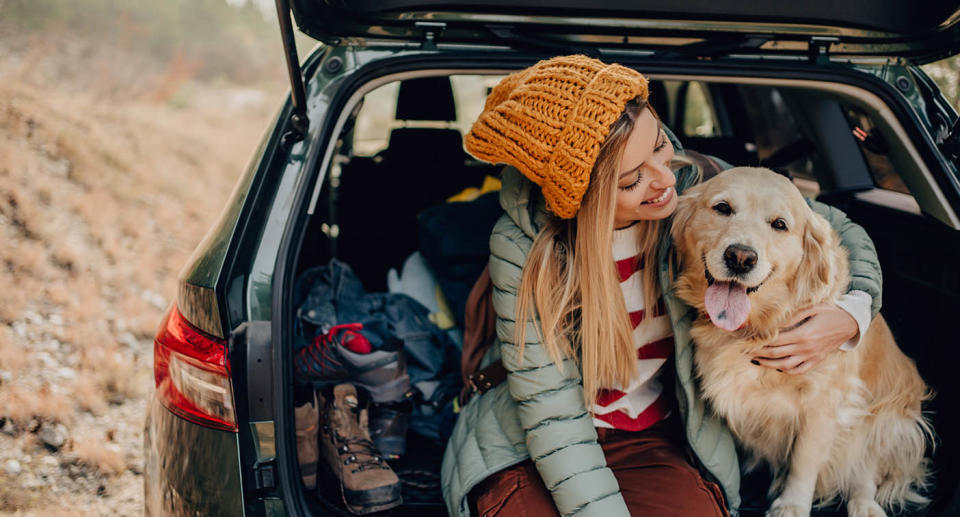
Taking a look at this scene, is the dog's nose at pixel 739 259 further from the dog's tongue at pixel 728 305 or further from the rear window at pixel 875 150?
the rear window at pixel 875 150

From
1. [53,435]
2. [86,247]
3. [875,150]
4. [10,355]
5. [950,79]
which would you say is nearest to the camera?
[875,150]

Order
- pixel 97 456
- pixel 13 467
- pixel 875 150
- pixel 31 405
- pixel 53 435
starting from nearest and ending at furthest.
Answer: pixel 875 150
pixel 13 467
pixel 97 456
pixel 53 435
pixel 31 405

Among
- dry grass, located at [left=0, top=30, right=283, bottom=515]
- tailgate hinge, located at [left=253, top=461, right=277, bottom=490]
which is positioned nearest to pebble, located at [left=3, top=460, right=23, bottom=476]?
dry grass, located at [left=0, top=30, right=283, bottom=515]

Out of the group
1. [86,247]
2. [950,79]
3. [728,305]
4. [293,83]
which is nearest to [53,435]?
[293,83]

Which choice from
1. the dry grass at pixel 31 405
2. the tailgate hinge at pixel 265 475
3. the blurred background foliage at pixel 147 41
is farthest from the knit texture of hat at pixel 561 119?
the blurred background foliage at pixel 147 41

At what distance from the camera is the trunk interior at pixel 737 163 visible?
→ 6.23ft

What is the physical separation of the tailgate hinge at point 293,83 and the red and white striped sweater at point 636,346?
84 centimetres

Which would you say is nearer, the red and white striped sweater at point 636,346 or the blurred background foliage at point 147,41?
the red and white striped sweater at point 636,346

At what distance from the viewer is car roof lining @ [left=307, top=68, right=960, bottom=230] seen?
170 cm

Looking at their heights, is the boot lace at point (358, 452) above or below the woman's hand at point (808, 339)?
below

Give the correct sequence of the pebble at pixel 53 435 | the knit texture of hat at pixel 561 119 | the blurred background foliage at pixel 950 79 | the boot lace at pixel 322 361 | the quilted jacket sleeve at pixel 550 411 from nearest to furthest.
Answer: the knit texture of hat at pixel 561 119 → the quilted jacket sleeve at pixel 550 411 → the boot lace at pixel 322 361 → the pebble at pixel 53 435 → the blurred background foliage at pixel 950 79

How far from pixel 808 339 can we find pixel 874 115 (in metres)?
0.67

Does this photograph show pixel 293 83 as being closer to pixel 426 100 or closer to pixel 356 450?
pixel 356 450

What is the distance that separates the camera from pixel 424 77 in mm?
1848
